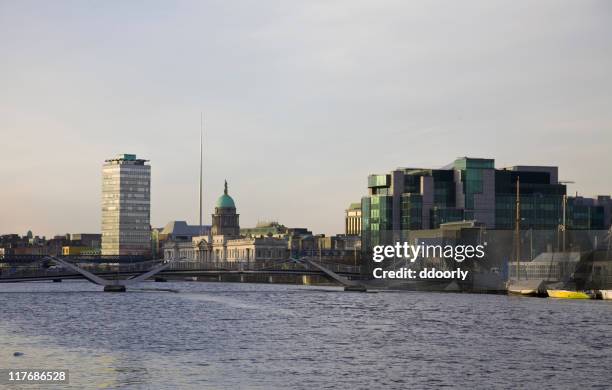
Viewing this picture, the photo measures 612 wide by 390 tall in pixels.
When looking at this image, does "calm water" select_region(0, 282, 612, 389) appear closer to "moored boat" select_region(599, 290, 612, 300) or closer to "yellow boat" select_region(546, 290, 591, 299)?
"moored boat" select_region(599, 290, 612, 300)

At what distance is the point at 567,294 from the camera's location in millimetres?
164625

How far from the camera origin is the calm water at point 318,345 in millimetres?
63719

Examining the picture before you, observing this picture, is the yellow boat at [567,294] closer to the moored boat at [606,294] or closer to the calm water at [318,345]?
the moored boat at [606,294]

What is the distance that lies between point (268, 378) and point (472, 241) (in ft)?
458

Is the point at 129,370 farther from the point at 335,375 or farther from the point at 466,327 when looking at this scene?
the point at 466,327

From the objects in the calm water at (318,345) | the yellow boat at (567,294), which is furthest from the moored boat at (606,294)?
the calm water at (318,345)

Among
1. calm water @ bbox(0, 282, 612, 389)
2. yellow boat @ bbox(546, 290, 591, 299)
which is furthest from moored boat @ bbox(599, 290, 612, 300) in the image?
calm water @ bbox(0, 282, 612, 389)

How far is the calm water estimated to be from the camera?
6372 centimetres

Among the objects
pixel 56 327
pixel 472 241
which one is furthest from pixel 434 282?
pixel 56 327

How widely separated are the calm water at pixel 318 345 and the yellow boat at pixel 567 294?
22281mm

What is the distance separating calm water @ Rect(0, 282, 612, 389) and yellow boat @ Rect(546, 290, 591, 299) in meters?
22.3

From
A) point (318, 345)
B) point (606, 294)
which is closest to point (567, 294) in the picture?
point (606, 294)

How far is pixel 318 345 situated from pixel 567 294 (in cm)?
8825

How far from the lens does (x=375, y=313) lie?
4956 inches
